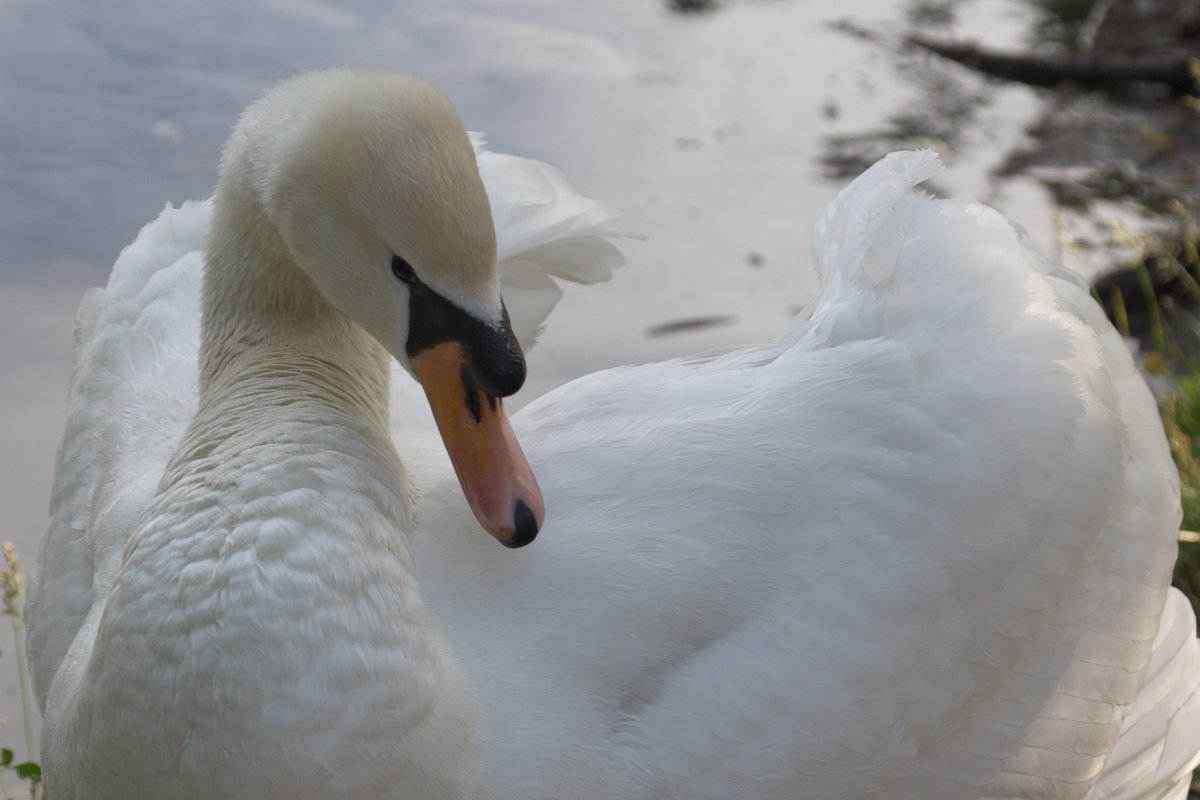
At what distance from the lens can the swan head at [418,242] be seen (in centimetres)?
203

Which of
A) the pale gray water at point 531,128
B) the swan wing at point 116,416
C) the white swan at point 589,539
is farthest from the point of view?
the pale gray water at point 531,128

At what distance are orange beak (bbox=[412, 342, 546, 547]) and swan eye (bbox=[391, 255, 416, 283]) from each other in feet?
0.34

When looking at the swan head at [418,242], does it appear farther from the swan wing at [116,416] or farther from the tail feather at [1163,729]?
the tail feather at [1163,729]

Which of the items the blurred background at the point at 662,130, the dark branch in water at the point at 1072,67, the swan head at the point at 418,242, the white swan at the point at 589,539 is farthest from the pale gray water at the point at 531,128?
the swan head at the point at 418,242

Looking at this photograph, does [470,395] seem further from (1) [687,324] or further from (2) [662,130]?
(2) [662,130]

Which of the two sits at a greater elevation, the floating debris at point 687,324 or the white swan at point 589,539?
the white swan at point 589,539

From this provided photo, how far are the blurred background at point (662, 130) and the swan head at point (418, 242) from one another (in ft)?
6.83

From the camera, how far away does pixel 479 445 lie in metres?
2.11

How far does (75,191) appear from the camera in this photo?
5297 mm

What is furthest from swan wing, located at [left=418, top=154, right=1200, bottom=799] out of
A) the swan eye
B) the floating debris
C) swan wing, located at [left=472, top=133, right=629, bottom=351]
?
the floating debris

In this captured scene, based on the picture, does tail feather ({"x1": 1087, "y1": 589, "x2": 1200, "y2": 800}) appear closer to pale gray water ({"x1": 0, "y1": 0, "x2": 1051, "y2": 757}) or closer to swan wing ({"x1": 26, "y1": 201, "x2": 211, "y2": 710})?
swan wing ({"x1": 26, "y1": 201, "x2": 211, "y2": 710})

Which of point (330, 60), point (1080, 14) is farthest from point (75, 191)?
point (1080, 14)

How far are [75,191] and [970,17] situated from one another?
17.0 feet

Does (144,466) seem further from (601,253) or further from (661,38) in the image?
(661,38)
